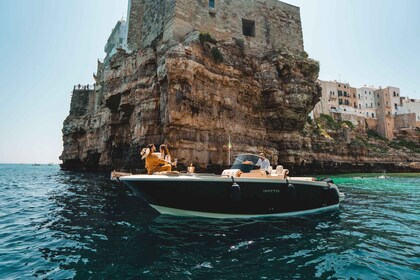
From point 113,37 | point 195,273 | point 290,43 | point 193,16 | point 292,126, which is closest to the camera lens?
point 195,273

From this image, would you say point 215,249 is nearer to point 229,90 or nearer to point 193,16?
point 229,90

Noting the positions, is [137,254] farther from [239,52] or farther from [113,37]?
[113,37]

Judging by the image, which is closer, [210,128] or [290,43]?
[210,128]

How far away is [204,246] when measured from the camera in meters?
5.46

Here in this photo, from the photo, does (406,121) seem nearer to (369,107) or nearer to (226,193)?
(369,107)

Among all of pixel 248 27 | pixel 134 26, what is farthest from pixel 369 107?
pixel 134 26

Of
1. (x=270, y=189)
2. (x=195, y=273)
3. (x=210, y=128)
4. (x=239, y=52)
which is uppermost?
(x=239, y=52)

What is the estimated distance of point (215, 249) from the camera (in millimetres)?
5273

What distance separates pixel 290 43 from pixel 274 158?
1468 centimetres

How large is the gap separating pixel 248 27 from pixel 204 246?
2737 centimetres

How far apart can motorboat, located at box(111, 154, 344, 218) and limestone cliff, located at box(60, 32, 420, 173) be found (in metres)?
10.7

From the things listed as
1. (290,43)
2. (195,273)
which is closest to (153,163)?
(195,273)

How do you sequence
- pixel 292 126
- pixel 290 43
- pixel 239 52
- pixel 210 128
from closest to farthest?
pixel 210 128
pixel 239 52
pixel 292 126
pixel 290 43

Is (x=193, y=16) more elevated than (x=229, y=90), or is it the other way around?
(x=193, y=16)
